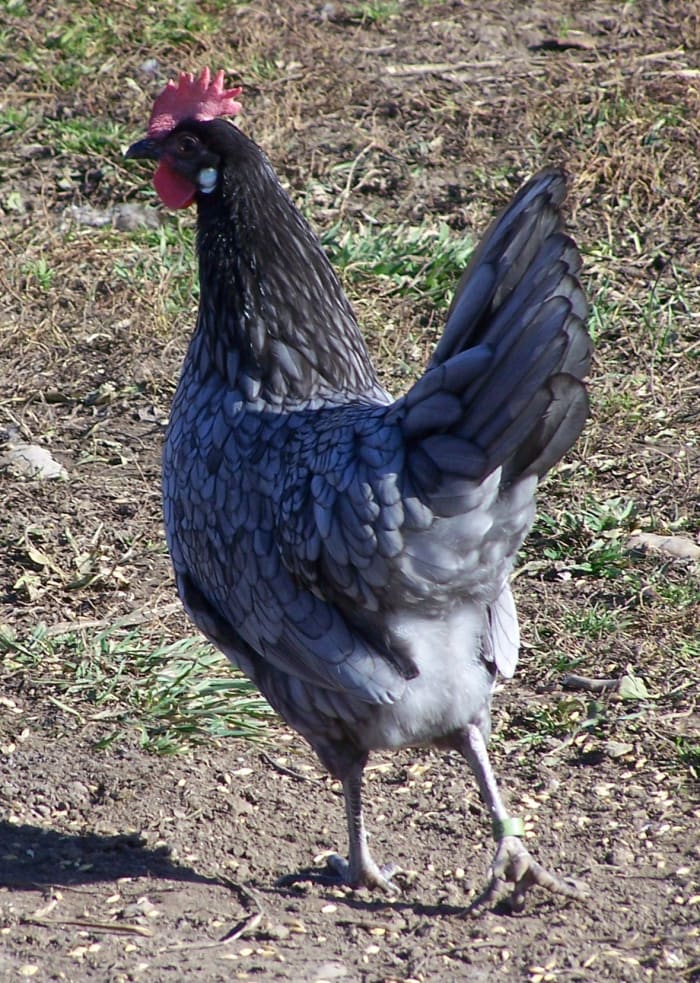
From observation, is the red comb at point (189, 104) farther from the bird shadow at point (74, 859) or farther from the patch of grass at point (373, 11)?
the patch of grass at point (373, 11)

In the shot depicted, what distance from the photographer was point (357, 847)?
3.70m

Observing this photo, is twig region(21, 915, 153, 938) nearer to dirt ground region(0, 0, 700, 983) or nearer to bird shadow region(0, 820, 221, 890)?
dirt ground region(0, 0, 700, 983)

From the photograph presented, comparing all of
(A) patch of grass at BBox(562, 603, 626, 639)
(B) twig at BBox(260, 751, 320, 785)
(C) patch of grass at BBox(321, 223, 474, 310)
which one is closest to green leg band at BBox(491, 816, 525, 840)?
(B) twig at BBox(260, 751, 320, 785)

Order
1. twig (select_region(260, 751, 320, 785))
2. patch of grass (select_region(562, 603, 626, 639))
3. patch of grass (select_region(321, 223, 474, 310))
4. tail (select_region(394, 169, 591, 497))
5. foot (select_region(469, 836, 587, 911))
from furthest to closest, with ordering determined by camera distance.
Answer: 1. patch of grass (select_region(321, 223, 474, 310))
2. patch of grass (select_region(562, 603, 626, 639))
3. twig (select_region(260, 751, 320, 785))
4. foot (select_region(469, 836, 587, 911))
5. tail (select_region(394, 169, 591, 497))

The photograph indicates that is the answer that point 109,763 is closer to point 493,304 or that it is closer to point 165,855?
point 165,855

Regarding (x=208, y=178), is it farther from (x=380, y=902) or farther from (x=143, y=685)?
(x=380, y=902)

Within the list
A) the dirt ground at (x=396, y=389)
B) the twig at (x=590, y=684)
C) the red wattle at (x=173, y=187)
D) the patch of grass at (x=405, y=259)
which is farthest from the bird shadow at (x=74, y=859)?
the patch of grass at (x=405, y=259)

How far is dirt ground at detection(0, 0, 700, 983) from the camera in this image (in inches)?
136

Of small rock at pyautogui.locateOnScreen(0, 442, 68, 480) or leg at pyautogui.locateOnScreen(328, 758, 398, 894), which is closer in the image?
leg at pyautogui.locateOnScreen(328, 758, 398, 894)

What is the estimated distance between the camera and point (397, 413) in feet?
10.6

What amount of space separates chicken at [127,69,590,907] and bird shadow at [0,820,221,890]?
57cm

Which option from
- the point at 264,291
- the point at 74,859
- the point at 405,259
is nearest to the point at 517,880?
the point at 74,859

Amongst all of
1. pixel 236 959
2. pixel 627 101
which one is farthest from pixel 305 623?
pixel 627 101

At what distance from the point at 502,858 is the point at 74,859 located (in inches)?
49.8
